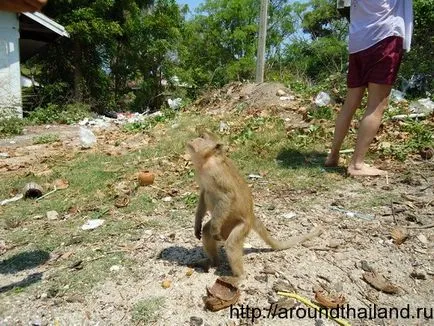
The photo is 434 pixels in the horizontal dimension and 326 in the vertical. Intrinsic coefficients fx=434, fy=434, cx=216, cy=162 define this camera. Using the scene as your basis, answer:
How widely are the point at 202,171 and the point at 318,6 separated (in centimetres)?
2895

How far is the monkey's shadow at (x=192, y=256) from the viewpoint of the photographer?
10.3ft

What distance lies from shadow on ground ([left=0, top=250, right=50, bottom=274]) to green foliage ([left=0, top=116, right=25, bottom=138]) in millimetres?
7465

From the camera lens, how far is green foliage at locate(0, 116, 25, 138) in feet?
33.8

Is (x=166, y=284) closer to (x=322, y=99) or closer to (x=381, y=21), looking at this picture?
(x=381, y=21)

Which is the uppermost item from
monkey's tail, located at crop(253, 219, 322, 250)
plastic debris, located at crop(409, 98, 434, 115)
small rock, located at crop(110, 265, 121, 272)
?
plastic debris, located at crop(409, 98, 434, 115)

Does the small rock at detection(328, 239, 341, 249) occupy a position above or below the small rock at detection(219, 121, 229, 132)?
below

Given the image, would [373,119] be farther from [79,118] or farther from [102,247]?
[79,118]

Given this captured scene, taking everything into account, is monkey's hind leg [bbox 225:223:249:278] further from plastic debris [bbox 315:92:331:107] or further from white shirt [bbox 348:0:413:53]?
plastic debris [bbox 315:92:331:107]

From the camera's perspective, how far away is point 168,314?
8.68ft

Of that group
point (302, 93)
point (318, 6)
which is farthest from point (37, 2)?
point (318, 6)

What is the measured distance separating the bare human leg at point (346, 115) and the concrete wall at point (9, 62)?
9.84 metres

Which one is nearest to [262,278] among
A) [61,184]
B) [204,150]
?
[204,150]

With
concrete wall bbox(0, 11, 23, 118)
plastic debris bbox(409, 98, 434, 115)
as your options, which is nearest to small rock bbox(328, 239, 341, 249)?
plastic debris bbox(409, 98, 434, 115)

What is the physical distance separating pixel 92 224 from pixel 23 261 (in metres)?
0.74
